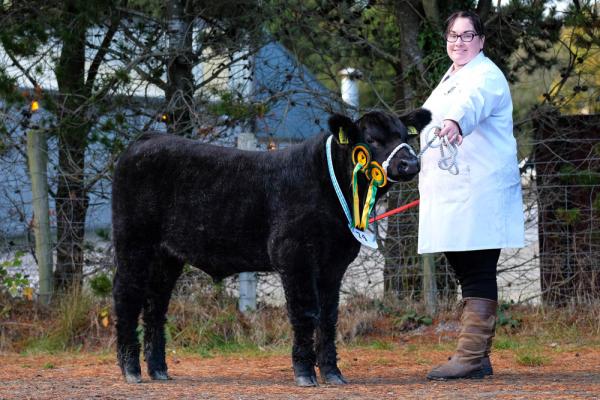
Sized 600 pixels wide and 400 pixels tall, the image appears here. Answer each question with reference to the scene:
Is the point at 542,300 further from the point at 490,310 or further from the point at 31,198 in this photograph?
the point at 31,198

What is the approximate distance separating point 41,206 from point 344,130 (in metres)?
4.52

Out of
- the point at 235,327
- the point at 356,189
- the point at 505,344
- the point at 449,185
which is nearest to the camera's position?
the point at 356,189

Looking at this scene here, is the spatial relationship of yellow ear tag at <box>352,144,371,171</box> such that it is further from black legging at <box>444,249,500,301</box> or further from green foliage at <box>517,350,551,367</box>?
green foliage at <box>517,350,551,367</box>

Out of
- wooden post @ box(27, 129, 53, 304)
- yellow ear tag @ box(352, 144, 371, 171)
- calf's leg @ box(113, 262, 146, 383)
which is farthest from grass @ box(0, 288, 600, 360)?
yellow ear tag @ box(352, 144, 371, 171)

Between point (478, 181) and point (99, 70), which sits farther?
point (99, 70)

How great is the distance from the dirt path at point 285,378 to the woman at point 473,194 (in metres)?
0.35

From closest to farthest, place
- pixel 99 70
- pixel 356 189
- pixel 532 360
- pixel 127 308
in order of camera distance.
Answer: pixel 356 189 < pixel 127 308 < pixel 532 360 < pixel 99 70

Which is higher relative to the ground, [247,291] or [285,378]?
[247,291]

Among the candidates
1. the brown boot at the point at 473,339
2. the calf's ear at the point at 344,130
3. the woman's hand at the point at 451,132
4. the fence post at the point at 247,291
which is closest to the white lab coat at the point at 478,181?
the woman's hand at the point at 451,132

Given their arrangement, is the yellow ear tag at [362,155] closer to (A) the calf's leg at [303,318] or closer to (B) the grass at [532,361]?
(A) the calf's leg at [303,318]

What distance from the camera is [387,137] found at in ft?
19.6

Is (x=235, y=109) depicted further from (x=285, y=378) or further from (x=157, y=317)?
(x=285, y=378)

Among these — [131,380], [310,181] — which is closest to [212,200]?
[310,181]

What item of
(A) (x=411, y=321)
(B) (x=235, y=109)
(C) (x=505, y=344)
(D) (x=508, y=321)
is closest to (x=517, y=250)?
(D) (x=508, y=321)
